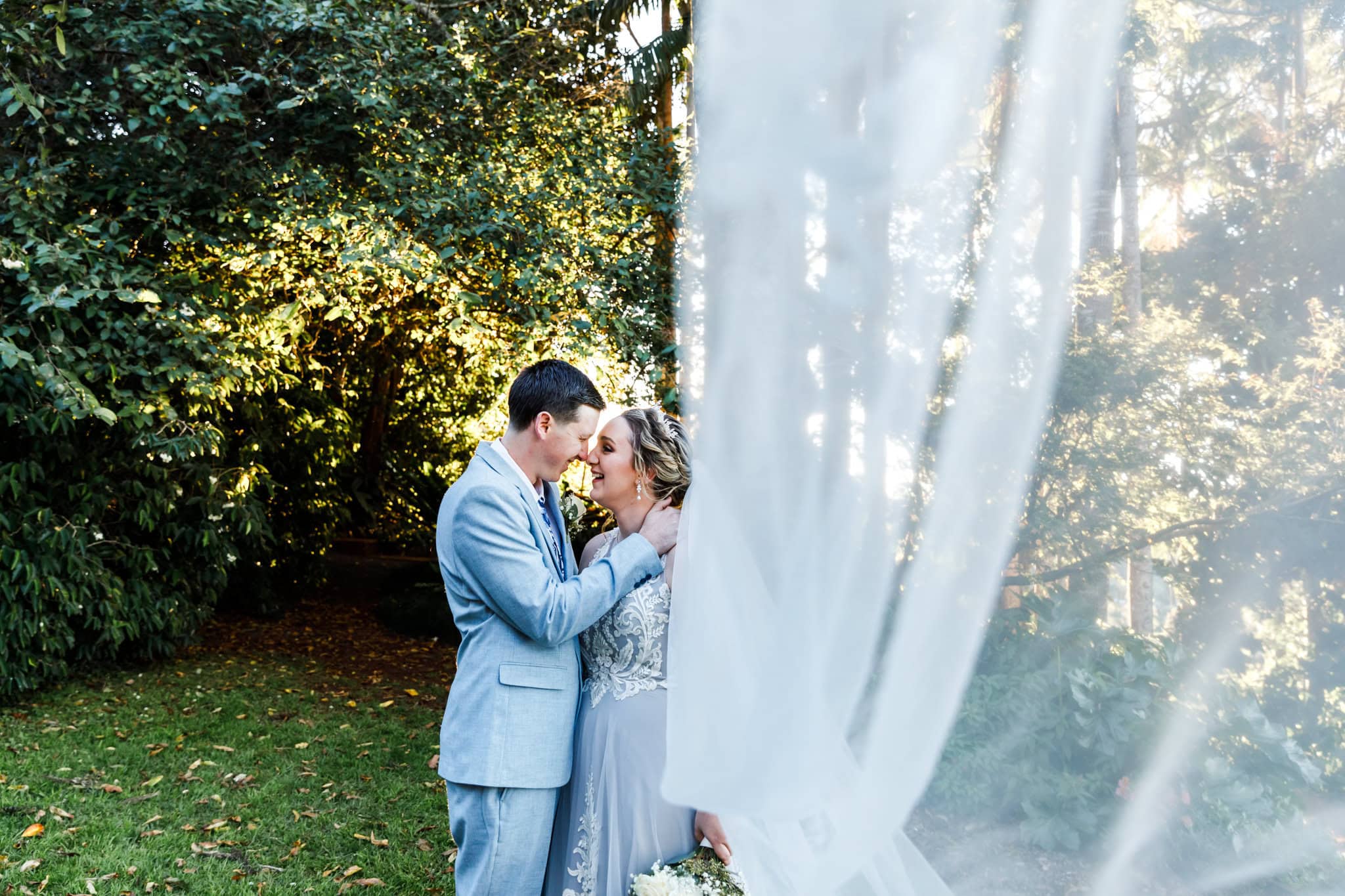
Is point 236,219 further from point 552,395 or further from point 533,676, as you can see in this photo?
point 533,676

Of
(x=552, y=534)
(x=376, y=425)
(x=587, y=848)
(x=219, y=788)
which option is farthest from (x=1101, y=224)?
(x=376, y=425)

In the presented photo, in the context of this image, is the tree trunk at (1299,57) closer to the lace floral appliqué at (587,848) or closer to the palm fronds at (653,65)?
the lace floral appliqué at (587,848)

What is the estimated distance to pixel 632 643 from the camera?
7.66 feet

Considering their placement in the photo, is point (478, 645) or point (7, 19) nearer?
point (478, 645)

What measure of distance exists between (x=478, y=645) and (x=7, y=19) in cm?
469

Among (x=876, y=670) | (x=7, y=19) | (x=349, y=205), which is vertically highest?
(x=7, y=19)

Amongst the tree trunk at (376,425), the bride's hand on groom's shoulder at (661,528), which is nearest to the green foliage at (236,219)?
the bride's hand on groom's shoulder at (661,528)

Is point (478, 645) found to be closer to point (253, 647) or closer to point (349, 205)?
point (349, 205)

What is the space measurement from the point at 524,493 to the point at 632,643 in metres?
0.45

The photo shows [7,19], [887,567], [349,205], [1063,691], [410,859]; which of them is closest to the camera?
[1063,691]

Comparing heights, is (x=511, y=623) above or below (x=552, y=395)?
below

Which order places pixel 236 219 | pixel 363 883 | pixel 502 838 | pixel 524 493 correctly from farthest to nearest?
pixel 236 219, pixel 363 883, pixel 524 493, pixel 502 838

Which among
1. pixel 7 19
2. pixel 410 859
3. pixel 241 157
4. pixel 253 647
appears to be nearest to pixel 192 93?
pixel 241 157

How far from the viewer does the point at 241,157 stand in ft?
18.3
